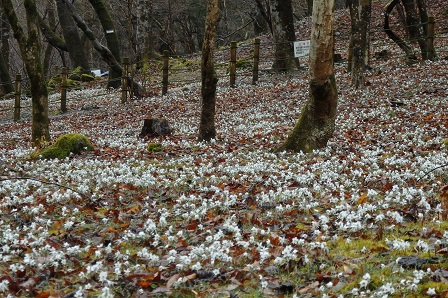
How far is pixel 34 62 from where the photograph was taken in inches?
578

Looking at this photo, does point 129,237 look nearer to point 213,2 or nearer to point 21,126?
point 213,2

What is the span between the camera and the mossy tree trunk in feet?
48.0

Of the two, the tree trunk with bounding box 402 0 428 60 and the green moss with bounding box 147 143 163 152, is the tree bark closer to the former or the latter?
the tree trunk with bounding box 402 0 428 60

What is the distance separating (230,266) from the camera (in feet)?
17.4

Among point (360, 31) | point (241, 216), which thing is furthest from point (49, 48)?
point (241, 216)

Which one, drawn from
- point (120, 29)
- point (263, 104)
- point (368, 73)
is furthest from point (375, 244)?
point (120, 29)

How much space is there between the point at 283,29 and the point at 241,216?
20.4m

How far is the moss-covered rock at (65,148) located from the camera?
1362cm

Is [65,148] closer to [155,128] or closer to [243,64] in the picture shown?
[155,128]

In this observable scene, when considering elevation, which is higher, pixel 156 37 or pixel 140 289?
pixel 156 37

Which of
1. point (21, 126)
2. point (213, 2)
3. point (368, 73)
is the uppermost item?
point (213, 2)

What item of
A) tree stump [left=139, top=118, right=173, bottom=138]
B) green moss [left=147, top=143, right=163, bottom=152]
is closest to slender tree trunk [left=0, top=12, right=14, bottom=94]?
tree stump [left=139, top=118, right=173, bottom=138]

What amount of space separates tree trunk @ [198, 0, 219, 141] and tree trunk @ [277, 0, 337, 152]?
2612mm

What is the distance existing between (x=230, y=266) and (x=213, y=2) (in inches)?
327
